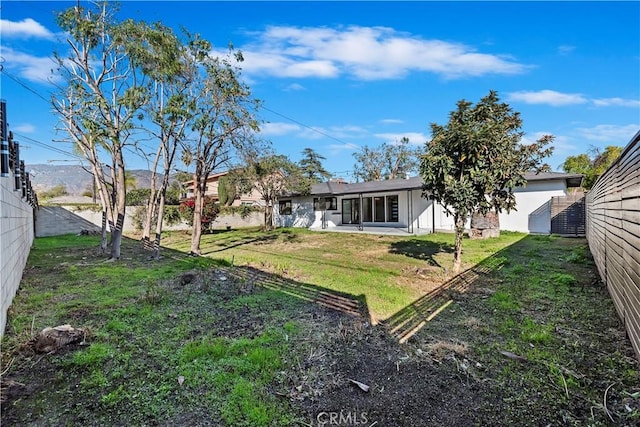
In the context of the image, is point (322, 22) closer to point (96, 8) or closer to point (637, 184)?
point (96, 8)

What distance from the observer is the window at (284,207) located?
2285 cm

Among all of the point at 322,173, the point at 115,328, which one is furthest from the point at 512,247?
the point at 322,173

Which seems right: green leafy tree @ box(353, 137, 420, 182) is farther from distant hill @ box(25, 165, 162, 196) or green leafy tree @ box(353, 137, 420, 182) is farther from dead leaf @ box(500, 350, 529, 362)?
dead leaf @ box(500, 350, 529, 362)

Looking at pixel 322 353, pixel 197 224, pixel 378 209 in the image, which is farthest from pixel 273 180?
pixel 322 353

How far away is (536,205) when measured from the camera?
13.9 meters

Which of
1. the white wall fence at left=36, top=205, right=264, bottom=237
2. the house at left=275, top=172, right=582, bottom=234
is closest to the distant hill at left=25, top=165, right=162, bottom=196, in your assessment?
the white wall fence at left=36, top=205, right=264, bottom=237

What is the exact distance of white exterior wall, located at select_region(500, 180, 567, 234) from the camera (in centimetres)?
1364

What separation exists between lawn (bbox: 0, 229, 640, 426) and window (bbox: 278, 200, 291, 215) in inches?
647

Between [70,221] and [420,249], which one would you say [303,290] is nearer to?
[420,249]

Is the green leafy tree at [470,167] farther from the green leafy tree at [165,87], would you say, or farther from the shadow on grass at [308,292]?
the green leafy tree at [165,87]

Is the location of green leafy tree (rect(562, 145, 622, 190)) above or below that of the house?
above

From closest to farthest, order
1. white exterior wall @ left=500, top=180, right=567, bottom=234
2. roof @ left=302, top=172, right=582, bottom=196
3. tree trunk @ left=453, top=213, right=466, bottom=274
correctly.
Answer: tree trunk @ left=453, top=213, right=466, bottom=274 < roof @ left=302, top=172, right=582, bottom=196 < white exterior wall @ left=500, top=180, right=567, bottom=234

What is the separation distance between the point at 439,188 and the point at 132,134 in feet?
27.6

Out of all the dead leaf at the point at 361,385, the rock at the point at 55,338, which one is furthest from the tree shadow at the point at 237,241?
the dead leaf at the point at 361,385
